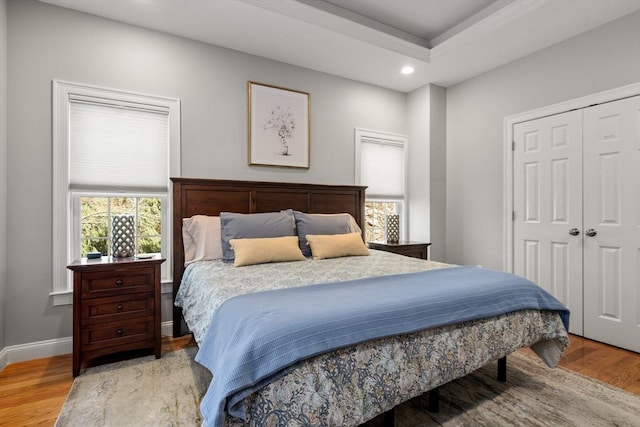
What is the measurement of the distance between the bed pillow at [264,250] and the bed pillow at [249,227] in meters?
0.10

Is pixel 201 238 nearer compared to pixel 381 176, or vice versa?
pixel 201 238

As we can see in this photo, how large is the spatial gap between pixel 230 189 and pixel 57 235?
4.68 ft

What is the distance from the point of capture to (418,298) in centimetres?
163

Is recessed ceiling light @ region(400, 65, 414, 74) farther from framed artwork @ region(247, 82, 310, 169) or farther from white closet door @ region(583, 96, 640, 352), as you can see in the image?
white closet door @ region(583, 96, 640, 352)

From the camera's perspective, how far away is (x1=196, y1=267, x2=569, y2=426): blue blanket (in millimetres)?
1165

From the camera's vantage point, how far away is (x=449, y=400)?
196cm

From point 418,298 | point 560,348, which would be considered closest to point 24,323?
point 418,298

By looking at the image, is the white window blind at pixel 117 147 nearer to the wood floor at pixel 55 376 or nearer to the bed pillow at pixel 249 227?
the bed pillow at pixel 249 227

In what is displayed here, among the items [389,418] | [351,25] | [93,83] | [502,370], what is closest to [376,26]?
[351,25]

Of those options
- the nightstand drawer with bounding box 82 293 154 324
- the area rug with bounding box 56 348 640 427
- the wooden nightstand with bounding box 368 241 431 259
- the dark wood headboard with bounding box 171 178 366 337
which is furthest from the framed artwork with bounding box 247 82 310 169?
the area rug with bounding box 56 348 640 427

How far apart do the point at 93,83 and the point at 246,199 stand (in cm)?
160

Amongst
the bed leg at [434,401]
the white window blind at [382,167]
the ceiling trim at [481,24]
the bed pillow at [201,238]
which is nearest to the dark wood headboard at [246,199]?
the bed pillow at [201,238]

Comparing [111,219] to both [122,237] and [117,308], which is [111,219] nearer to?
[122,237]

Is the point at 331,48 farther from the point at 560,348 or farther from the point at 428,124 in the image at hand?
the point at 560,348
